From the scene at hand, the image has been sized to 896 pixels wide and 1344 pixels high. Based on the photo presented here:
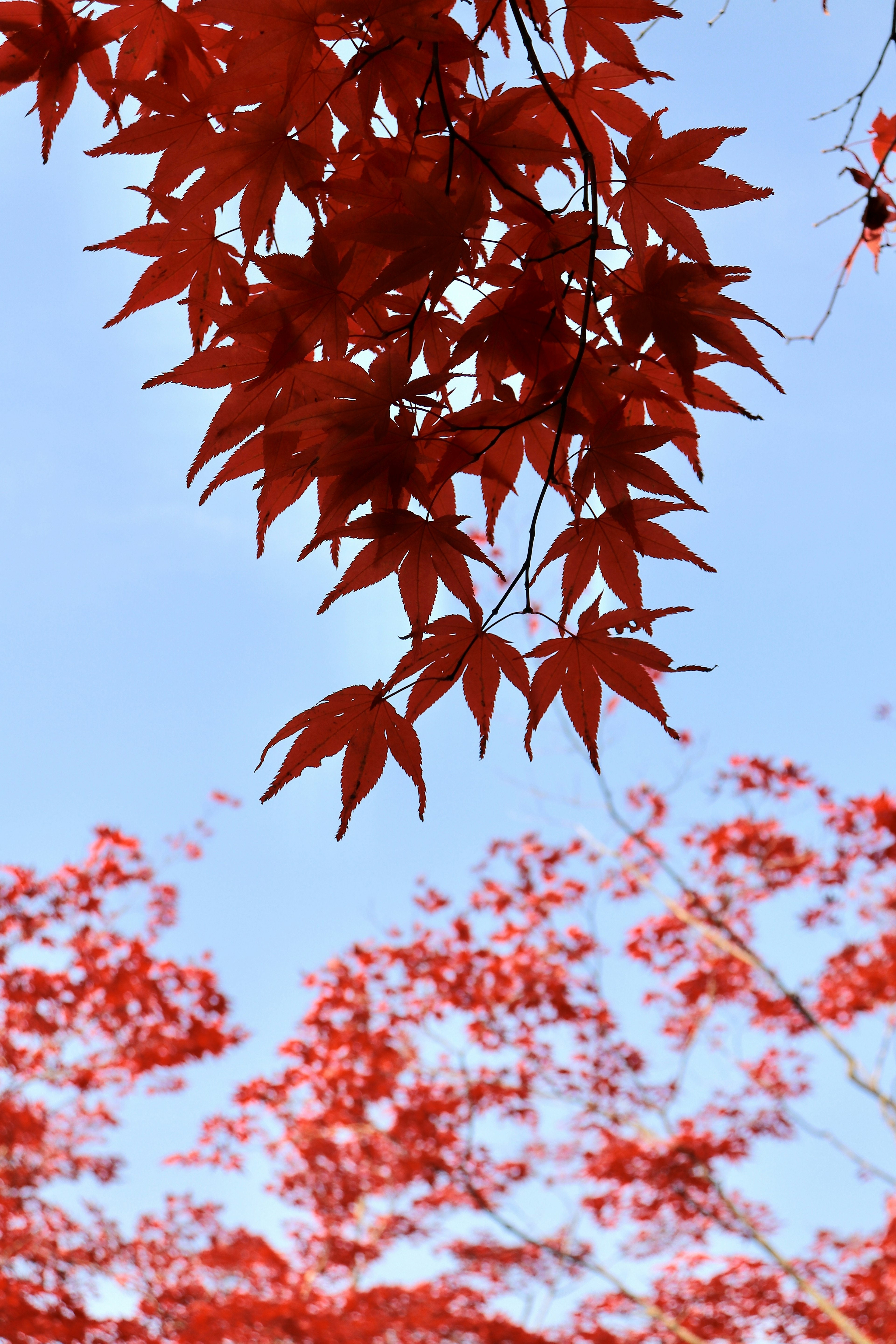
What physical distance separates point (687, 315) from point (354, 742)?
2.80ft

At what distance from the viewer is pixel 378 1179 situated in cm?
1043

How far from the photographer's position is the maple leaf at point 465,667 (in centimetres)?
150

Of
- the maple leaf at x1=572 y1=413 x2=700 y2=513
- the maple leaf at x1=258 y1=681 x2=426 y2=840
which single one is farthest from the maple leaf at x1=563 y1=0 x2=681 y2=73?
the maple leaf at x1=258 y1=681 x2=426 y2=840

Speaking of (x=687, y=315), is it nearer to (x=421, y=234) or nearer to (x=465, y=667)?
(x=421, y=234)

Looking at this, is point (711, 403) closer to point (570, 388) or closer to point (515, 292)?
point (570, 388)

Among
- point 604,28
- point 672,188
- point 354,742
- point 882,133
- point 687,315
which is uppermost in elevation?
point 882,133

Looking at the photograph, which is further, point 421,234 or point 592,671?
point 592,671

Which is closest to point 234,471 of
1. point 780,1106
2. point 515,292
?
point 515,292

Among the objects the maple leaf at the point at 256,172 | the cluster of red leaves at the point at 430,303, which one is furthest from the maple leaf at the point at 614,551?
the maple leaf at the point at 256,172

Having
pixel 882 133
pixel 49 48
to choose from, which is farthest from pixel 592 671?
pixel 882 133

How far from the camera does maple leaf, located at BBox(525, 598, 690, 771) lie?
152 centimetres

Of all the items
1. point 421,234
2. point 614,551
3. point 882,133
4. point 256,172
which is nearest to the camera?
point 421,234

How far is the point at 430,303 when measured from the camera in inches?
65.3

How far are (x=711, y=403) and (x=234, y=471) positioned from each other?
0.83m
